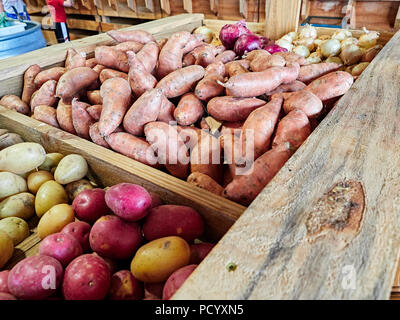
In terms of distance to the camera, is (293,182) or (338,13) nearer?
(293,182)

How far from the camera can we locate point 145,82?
120cm

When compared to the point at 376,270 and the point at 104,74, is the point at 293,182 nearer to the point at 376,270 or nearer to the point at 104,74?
the point at 376,270

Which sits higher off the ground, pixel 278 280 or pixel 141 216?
pixel 278 280

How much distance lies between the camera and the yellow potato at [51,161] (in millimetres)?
1087

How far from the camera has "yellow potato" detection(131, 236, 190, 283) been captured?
2.02ft

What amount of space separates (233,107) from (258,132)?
0.59ft

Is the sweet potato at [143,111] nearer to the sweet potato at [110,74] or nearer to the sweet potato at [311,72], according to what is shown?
the sweet potato at [110,74]

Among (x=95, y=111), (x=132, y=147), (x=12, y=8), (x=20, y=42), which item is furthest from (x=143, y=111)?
(x=12, y=8)

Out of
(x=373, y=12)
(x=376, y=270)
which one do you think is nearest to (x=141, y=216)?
(x=376, y=270)

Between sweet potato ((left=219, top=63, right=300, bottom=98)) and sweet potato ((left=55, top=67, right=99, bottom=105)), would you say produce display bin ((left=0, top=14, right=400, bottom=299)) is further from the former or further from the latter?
sweet potato ((left=55, top=67, right=99, bottom=105))

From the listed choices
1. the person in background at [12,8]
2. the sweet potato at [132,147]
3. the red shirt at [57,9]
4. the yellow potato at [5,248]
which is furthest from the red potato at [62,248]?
the red shirt at [57,9]

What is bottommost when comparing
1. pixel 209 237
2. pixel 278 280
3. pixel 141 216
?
pixel 209 237
